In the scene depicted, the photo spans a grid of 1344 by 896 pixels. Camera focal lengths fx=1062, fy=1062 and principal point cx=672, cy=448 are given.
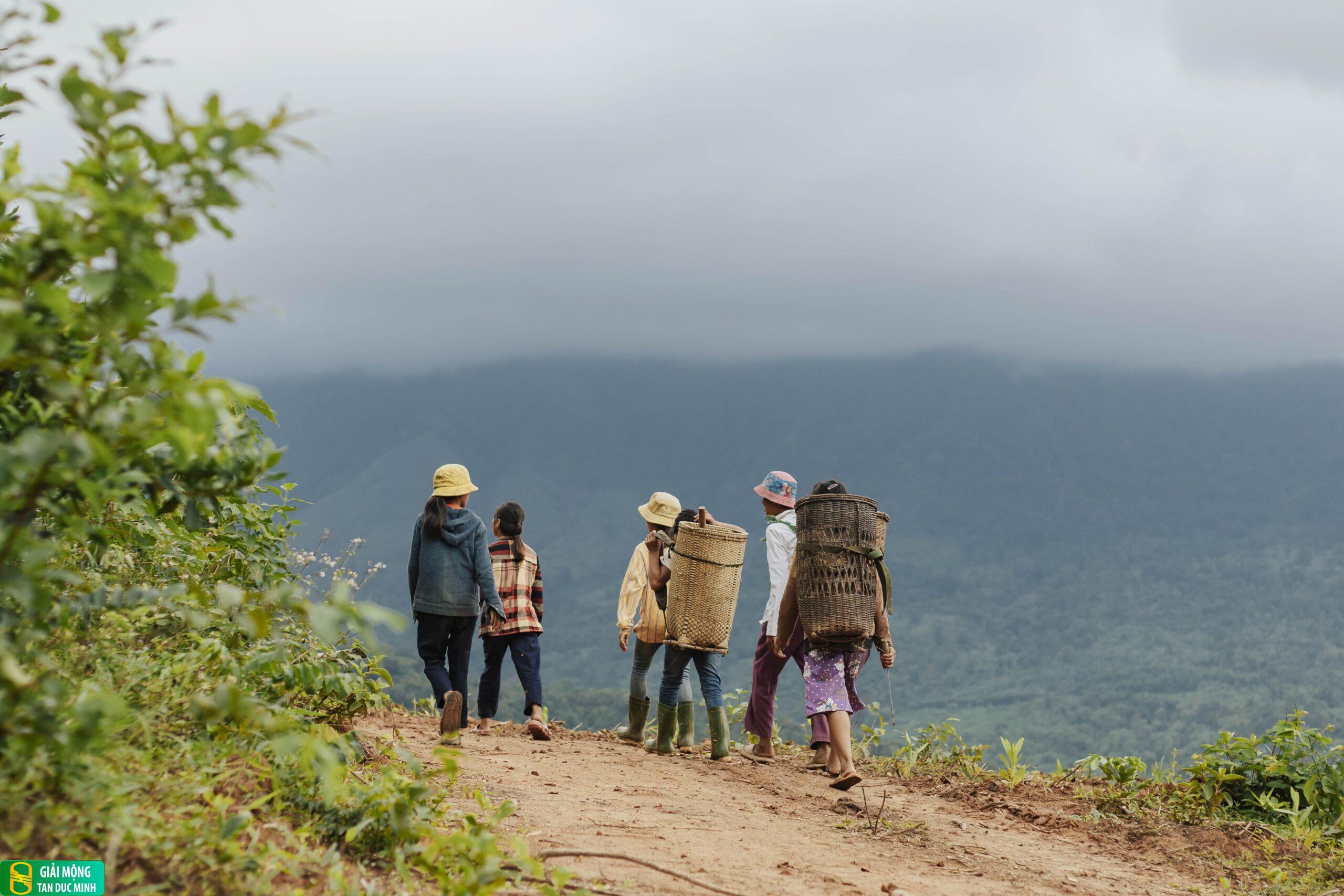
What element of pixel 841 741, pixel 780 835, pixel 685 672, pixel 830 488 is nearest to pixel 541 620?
pixel 685 672

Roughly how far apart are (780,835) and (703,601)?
3183 millimetres

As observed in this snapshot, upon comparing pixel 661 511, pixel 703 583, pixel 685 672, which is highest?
pixel 661 511

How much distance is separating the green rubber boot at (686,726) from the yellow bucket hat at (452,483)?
2.65 meters

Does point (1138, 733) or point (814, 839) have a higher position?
point (814, 839)

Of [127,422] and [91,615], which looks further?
[91,615]

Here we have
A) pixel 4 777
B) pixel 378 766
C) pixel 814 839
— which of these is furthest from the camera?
pixel 814 839

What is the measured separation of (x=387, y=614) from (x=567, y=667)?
200 metres

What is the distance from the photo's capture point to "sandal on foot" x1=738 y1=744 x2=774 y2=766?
8.85 m

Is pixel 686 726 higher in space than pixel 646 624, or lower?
lower

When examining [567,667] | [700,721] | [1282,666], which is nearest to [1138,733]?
[1282,666]

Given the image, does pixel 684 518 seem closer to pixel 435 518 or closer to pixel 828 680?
pixel 435 518

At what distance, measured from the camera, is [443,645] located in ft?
30.0

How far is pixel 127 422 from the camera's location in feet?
8.50

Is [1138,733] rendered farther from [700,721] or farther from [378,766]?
[378,766]
